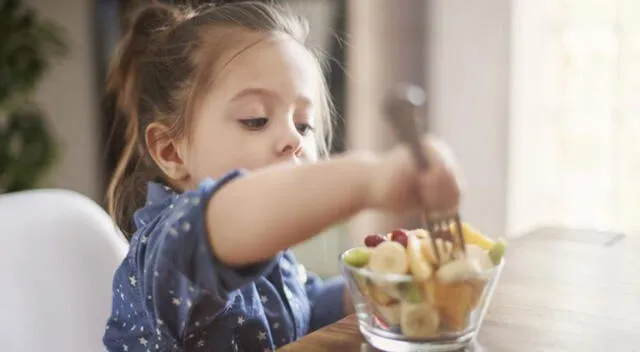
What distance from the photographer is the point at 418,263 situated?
61cm

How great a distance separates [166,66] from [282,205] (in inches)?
17.7

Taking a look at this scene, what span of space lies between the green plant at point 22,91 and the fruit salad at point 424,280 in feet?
7.47

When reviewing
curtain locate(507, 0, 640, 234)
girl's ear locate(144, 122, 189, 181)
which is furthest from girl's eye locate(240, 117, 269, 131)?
curtain locate(507, 0, 640, 234)

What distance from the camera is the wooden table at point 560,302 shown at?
682mm

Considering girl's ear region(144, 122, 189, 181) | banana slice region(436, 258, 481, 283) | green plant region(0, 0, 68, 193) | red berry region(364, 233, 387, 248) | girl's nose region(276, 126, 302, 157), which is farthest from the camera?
green plant region(0, 0, 68, 193)

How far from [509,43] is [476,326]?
68.7 inches

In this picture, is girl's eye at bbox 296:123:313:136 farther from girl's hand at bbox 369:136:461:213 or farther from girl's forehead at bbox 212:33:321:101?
girl's hand at bbox 369:136:461:213

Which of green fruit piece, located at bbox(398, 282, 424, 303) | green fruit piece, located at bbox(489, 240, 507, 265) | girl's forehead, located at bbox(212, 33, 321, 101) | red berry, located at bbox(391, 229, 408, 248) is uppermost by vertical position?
girl's forehead, located at bbox(212, 33, 321, 101)

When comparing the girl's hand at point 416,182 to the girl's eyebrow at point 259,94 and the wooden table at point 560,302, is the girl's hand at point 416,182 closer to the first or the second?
the wooden table at point 560,302

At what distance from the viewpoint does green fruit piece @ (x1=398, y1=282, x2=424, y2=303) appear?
61 cm

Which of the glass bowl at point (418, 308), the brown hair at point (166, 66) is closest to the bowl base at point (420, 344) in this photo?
the glass bowl at point (418, 308)

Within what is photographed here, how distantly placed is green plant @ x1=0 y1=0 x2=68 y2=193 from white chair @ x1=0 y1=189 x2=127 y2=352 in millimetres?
1711

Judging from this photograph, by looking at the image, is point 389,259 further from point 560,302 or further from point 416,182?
point 560,302

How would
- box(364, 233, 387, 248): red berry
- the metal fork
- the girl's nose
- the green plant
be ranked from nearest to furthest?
the metal fork, box(364, 233, 387, 248): red berry, the girl's nose, the green plant
